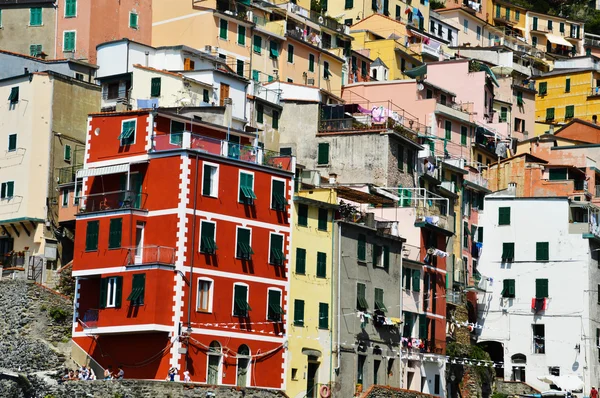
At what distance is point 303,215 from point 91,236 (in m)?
11.2

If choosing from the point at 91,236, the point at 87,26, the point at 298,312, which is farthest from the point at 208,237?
the point at 87,26

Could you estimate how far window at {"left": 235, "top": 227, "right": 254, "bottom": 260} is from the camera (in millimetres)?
68938

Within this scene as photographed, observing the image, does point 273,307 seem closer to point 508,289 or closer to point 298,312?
point 298,312

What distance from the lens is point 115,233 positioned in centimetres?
6788

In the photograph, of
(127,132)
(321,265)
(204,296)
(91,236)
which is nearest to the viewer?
(204,296)

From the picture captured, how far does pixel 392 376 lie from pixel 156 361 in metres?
16.6

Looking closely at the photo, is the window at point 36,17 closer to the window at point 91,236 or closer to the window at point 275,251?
the window at point 91,236

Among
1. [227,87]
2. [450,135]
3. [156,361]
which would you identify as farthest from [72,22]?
[156,361]

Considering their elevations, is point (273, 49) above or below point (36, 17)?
above

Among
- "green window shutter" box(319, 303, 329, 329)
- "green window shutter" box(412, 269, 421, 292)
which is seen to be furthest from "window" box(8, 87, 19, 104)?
"green window shutter" box(412, 269, 421, 292)

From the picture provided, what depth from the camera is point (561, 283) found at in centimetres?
9100

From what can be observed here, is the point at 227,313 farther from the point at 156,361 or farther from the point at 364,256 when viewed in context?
the point at 364,256

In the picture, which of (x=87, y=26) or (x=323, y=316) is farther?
(x=87, y=26)

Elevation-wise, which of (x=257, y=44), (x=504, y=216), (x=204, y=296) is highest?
(x=257, y=44)
